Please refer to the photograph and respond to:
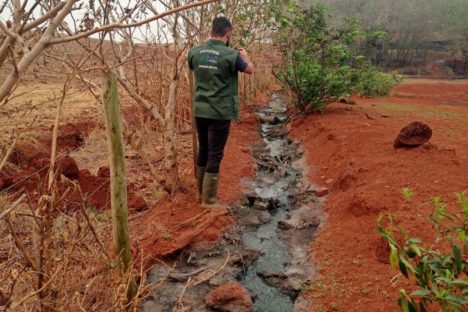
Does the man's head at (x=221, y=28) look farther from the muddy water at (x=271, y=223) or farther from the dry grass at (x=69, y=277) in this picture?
the dry grass at (x=69, y=277)

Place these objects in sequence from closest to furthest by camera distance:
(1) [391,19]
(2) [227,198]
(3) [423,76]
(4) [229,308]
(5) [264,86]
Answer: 1. (4) [229,308]
2. (2) [227,198]
3. (5) [264,86]
4. (3) [423,76]
5. (1) [391,19]

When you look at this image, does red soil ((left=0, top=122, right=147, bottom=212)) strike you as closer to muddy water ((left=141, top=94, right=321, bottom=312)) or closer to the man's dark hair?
muddy water ((left=141, top=94, right=321, bottom=312))

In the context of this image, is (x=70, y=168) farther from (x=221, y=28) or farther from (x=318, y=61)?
Result: (x=318, y=61)

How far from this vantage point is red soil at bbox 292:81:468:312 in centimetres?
319

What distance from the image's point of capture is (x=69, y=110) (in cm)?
1163

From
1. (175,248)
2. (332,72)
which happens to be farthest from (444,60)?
(175,248)

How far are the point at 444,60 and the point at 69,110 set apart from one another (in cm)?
2650

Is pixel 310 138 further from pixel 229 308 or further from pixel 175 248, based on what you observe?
pixel 229 308

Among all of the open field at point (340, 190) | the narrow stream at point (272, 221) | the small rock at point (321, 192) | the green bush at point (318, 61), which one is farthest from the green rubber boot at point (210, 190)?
the green bush at point (318, 61)

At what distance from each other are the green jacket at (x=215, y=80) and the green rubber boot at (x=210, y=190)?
26.2 inches

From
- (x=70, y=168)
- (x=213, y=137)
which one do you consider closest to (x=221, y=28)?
(x=213, y=137)

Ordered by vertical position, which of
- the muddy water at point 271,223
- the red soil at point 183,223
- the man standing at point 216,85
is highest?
the man standing at point 216,85

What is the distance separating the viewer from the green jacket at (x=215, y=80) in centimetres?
420

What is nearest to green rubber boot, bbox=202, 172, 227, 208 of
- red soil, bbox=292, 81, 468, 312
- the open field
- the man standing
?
the man standing
